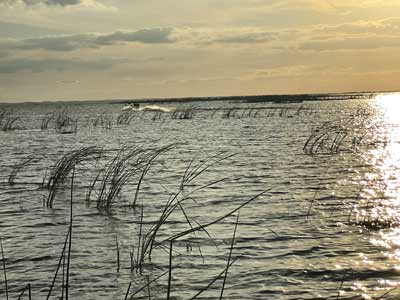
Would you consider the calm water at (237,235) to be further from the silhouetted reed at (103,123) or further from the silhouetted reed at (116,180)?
the silhouetted reed at (103,123)

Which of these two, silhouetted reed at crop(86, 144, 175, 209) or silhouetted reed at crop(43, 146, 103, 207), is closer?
silhouetted reed at crop(86, 144, 175, 209)

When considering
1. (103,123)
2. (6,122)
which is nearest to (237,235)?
(103,123)

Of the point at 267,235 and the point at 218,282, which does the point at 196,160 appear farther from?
the point at 218,282

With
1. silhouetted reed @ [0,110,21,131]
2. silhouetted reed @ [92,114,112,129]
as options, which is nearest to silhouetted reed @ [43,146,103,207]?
silhouetted reed @ [0,110,21,131]

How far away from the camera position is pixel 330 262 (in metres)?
8.51

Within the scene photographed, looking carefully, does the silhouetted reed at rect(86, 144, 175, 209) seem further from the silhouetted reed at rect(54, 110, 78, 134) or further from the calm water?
the silhouetted reed at rect(54, 110, 78, 134)

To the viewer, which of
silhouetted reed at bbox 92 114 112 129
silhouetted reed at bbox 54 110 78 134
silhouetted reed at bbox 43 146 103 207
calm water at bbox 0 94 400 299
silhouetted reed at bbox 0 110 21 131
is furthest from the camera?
silhouetted reed at bbox 92 114 112 129

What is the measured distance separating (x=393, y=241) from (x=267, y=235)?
91.5 inches

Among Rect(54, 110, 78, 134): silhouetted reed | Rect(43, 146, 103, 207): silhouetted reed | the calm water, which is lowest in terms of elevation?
Rect(54, 110, 78, 134): silhouetted reed

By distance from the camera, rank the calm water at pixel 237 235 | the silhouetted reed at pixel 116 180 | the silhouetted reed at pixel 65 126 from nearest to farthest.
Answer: the calm water at pixel 237 235
the silhouetted reed at pixel 116 180
the silhouetted reed at pixel 65 126

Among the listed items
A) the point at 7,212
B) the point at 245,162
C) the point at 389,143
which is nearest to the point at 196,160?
the point at 245,162

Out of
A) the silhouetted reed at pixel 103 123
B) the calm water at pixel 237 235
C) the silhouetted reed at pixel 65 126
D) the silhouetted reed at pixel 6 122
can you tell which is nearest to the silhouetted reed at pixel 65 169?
the calm water at pixel 237 235

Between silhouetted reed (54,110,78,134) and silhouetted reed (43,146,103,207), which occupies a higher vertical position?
silhouetted reed (43,146,103,207)

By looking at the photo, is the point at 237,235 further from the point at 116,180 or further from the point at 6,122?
the point at 6,122
